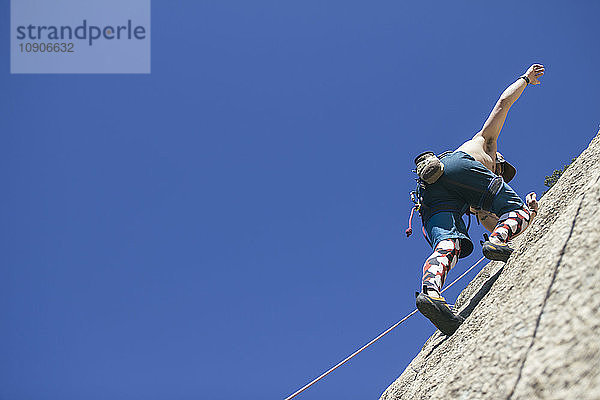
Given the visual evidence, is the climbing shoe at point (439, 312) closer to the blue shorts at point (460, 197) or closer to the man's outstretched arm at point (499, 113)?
the blue shorts at point (460, 197)

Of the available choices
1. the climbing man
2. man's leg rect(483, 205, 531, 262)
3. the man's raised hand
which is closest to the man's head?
the climbing man

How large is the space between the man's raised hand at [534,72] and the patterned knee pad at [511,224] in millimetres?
1567

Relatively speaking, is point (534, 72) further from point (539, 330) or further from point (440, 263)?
point (539, 330)

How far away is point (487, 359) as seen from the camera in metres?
2.08

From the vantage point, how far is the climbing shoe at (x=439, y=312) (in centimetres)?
315

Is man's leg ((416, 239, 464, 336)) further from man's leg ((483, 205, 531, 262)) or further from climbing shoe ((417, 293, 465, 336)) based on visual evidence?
man's leg ((483, 205, 531, 262))

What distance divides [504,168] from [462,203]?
1140 millimetres

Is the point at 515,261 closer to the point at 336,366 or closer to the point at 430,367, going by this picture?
the point at 430,367

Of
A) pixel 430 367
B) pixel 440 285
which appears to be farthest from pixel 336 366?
pixel 440 285

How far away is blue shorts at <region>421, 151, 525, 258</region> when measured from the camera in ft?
12.0

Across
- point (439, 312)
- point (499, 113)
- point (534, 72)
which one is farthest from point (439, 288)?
point (534, 72)

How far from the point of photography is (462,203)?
3.91 m

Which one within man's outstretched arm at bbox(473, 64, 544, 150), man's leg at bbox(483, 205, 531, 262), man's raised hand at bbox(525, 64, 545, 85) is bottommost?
man's leg at bbox(483, 205, 531, 262)

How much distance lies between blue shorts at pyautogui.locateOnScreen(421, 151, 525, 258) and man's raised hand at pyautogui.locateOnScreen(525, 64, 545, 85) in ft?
3.82
